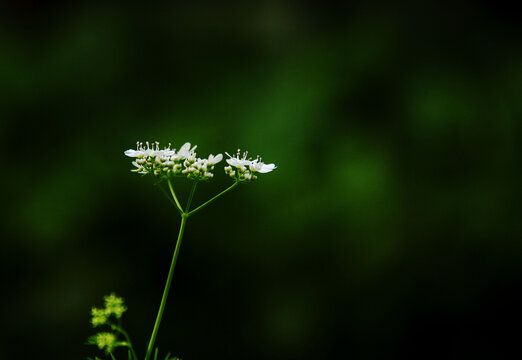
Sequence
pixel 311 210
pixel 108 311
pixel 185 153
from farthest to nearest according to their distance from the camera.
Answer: pixel 311 210, pixel 185 153, pixel 108 311

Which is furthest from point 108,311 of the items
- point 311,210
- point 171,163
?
point 311,210

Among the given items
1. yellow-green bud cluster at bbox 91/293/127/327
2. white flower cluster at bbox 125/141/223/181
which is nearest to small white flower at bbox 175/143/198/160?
white flower cluster at bbox 125/141/223/181

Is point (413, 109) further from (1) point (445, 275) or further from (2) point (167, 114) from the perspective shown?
(2) point (167, 114)

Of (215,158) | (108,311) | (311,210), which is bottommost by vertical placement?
(108,311)

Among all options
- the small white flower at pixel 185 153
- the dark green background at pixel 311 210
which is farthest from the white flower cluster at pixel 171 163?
the dark green background at pixel 311 210

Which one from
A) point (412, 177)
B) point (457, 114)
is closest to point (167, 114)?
point (412, 177)

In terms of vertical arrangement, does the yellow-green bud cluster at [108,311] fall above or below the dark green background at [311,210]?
below

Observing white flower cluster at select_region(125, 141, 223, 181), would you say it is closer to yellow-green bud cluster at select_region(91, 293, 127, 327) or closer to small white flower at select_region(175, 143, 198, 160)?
small white flower at select_region(175, 143, 198, 160)

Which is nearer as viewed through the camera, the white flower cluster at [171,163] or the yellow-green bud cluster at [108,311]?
the yellow-green bud cluster at [108,311]

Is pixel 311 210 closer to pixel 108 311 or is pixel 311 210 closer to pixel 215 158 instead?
pixel 215 158

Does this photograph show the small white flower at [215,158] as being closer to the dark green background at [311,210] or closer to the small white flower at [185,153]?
the small white flower at [185,153]
